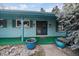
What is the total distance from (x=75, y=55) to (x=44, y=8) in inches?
65.1

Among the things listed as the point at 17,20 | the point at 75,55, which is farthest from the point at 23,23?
the point at 75,55

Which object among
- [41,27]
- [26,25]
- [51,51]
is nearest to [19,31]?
[26,25]

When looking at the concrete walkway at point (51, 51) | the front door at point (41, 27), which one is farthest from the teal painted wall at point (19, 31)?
the concrete walkway at point (51, 51)

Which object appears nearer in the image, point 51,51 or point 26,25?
point 51,51

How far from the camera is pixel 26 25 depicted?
6953 mm

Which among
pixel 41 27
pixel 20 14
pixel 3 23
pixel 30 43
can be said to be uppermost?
pixel 20 14

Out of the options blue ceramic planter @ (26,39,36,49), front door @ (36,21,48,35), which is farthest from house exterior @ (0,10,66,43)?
blue ceramic planter @ (26,39,36,49)

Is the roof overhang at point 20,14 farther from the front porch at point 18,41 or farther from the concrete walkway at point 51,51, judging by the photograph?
the concrete walkway at point 51,51

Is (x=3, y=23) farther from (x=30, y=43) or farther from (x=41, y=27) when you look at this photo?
(x=41, y=27)

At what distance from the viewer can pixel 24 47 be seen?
6.82m

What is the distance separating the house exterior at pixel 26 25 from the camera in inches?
268

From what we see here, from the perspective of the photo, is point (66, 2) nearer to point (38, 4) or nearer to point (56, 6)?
point (56, 6)

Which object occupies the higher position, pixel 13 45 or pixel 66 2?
pixel 66 2

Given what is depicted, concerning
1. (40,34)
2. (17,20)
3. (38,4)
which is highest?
(38,4)
